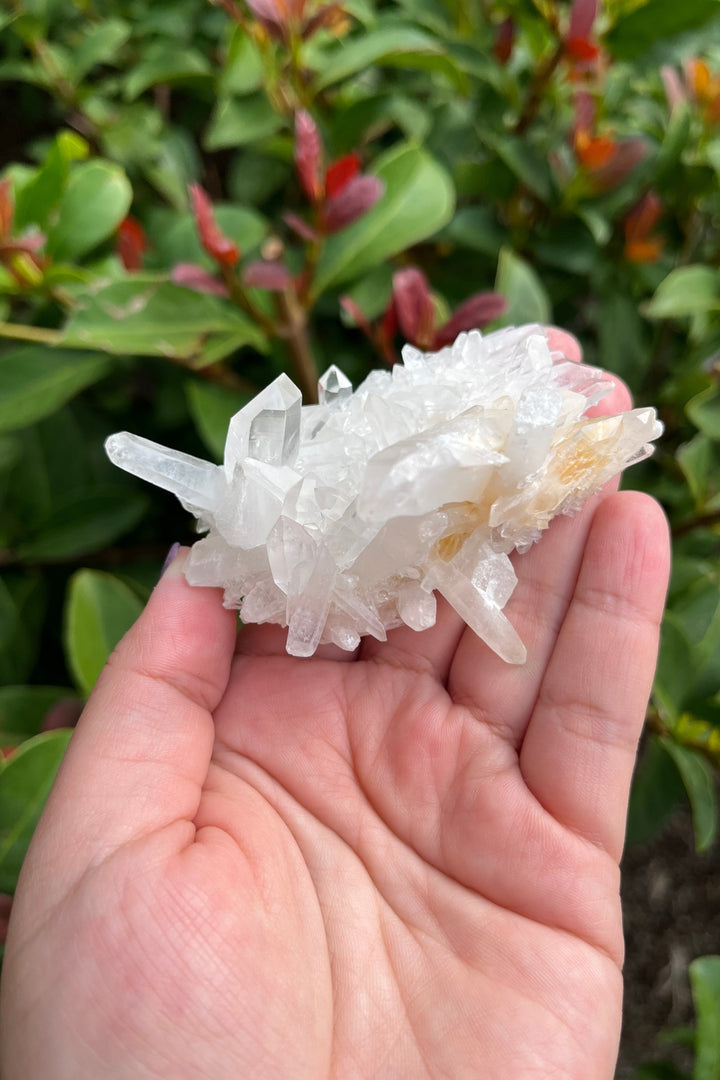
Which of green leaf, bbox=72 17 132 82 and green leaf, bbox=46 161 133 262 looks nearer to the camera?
green leaf, bbox=46 161 133 262

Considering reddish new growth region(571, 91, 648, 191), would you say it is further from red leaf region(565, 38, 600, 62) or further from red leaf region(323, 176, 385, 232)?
red leaf region(323, 176, 385, 232)

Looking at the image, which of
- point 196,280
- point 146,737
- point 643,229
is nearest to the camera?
point 146,737

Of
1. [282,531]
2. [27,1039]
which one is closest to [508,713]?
[282,531]

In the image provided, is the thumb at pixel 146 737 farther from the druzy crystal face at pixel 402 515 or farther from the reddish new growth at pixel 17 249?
the reddish new growth at pixel 17 249

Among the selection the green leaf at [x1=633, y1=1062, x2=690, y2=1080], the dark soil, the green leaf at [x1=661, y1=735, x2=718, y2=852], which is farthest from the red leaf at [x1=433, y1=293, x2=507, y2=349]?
the dark soil

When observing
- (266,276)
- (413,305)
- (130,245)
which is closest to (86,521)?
(130,245)

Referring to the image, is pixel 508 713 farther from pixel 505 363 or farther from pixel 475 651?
pixel 505 363

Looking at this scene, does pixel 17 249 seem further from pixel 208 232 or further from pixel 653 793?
pixel 653 793
